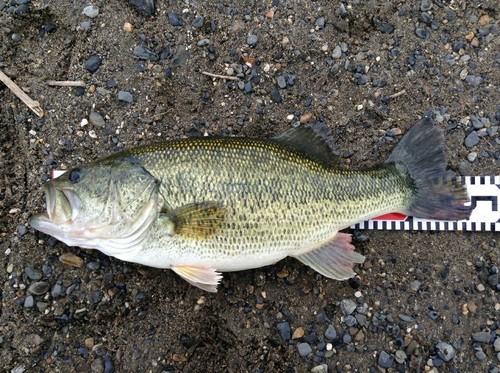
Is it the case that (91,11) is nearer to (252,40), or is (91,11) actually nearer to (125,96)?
(125,96)

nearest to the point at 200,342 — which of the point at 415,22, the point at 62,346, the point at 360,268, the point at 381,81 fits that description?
the point at 62,346

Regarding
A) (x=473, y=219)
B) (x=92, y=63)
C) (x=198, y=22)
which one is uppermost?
(x=198, y=22)

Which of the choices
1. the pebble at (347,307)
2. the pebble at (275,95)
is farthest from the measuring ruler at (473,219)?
the pebble at (275,95)

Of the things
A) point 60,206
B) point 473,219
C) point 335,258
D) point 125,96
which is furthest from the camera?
point 125,96

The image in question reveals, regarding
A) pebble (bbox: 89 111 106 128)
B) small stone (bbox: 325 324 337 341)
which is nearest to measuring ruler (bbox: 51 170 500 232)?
pebble (bbox: 89 111 106 128)

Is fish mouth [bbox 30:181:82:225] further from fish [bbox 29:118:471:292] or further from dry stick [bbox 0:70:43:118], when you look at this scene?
dry stick [bbox 0:70:43:118]

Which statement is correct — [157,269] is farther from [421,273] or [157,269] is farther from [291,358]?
[421,273]

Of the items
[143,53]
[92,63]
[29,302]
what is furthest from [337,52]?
[29,302]

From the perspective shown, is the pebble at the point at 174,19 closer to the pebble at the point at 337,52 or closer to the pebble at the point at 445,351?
the pebble at the point at 337,52
